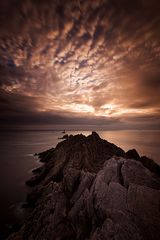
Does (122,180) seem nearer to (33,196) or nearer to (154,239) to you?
(154,239)

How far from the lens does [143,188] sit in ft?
36.6

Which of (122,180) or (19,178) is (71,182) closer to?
(122,180)

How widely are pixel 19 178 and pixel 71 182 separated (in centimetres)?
3068

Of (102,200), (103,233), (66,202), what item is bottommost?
(66,202)

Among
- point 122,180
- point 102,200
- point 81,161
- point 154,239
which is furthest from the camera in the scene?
point 81,161

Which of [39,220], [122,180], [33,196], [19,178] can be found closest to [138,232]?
[122,180]

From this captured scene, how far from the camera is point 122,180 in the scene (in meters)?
12.8

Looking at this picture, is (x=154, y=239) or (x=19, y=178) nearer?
(x=154, y=239)

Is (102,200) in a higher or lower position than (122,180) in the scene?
lower

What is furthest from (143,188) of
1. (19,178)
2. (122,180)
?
(19,178)

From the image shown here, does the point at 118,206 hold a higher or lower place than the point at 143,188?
lower

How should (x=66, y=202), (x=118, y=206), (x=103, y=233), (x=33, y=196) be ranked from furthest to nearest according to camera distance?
(x=33, y=196) → (x=66, y=202) → (x=118, y=206) → (x=103, y=233)

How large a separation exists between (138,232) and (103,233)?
2167mm

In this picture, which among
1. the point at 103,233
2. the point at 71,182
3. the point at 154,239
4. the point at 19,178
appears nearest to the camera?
the point at 154,239
